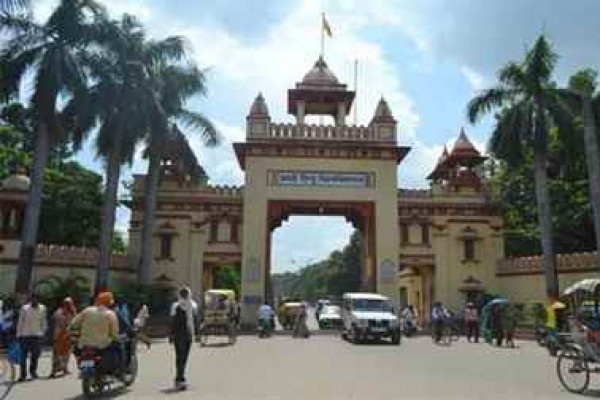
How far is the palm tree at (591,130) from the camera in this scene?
2848 cm

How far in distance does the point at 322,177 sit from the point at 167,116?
30.7ft

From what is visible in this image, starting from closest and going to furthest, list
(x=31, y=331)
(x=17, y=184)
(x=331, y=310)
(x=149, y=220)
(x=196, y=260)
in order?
(x=31, y=331) < (x=17, y=184) < (x=149, y=220) < (x=196, y=260) < (x=331, y=310)

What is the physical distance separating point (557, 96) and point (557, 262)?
7971mm

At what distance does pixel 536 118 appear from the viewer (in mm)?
33344

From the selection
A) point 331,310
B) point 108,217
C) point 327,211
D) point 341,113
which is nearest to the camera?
point 108,217

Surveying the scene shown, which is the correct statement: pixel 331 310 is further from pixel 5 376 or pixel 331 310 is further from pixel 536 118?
pixel 5 376

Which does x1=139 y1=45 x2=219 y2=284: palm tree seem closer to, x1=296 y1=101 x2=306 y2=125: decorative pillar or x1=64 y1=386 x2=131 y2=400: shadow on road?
x1=296 y1=101 x2=306 y2=125: decorative pillar

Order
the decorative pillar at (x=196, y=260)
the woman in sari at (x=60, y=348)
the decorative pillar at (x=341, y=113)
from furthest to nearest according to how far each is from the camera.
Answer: the decorative pillar at (x=341, y=113) < the decorative pillar at (x=196, y=260) < the woman in sari at (x=60, y=348)

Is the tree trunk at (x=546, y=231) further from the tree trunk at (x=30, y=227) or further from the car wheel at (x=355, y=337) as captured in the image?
the tree trunk at (x=30, y=227)

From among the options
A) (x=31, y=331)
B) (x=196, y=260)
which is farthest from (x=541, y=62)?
(x=31, y=331)

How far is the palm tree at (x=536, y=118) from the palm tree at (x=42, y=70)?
18.7m

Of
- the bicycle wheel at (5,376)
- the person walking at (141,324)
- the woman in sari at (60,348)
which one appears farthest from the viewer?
the person walking at (141,324)

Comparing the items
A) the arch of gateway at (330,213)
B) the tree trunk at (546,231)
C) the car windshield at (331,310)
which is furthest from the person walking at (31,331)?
the car windshield at (331,310)

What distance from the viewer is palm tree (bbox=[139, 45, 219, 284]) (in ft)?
108
